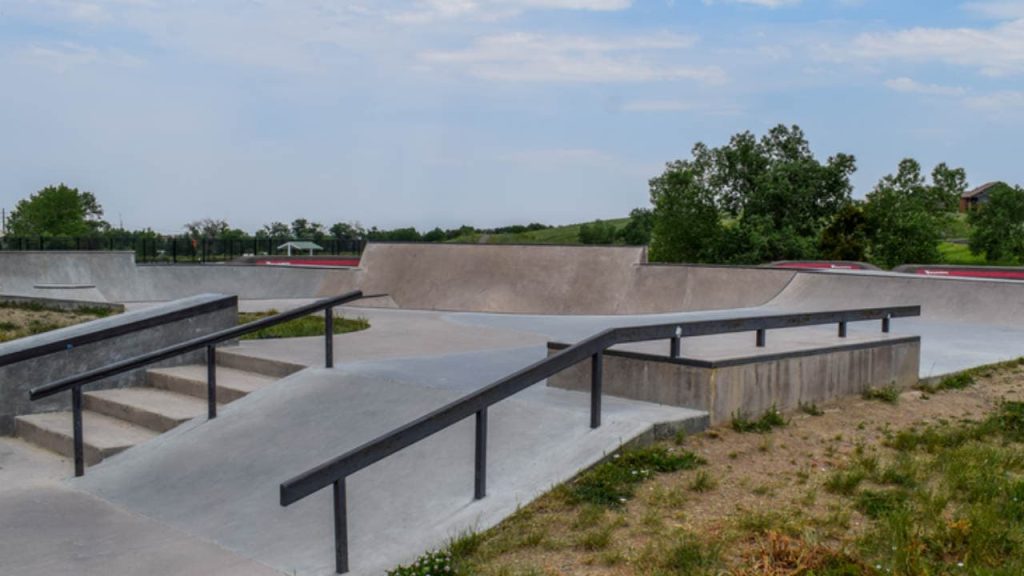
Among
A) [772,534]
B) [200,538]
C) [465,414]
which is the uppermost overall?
[465,414]

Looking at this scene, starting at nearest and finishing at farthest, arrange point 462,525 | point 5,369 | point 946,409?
1. point 462,525
2. point 946,409
3. point 5,369

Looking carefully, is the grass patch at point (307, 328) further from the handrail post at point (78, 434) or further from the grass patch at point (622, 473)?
the grass patch at point (622, 473)

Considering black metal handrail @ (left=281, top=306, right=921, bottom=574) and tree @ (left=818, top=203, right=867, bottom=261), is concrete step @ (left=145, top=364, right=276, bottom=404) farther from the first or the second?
tree @ (left=818, top=203, right=867, bottom=261)

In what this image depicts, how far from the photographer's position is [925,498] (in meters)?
4.93

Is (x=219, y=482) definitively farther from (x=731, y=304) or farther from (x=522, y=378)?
(x=731, y=304)

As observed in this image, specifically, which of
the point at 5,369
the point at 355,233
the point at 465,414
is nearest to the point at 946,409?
the point at 465,414

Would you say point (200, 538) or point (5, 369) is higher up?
point (5, 369)

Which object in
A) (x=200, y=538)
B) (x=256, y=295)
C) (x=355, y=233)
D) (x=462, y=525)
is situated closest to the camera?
(x=462, y=525)

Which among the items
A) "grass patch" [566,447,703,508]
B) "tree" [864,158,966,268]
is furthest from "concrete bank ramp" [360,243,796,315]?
"tree" [864,158,966,268]

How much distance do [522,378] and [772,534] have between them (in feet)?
5.40

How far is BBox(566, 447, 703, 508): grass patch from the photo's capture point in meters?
4.98

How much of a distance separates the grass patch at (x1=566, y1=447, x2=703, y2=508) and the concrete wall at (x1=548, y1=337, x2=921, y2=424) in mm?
689

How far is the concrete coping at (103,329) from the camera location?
7586 millimetres

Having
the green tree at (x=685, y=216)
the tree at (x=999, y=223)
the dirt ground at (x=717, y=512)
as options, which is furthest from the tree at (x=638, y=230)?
the dirt ground at (x=717, y=512)
